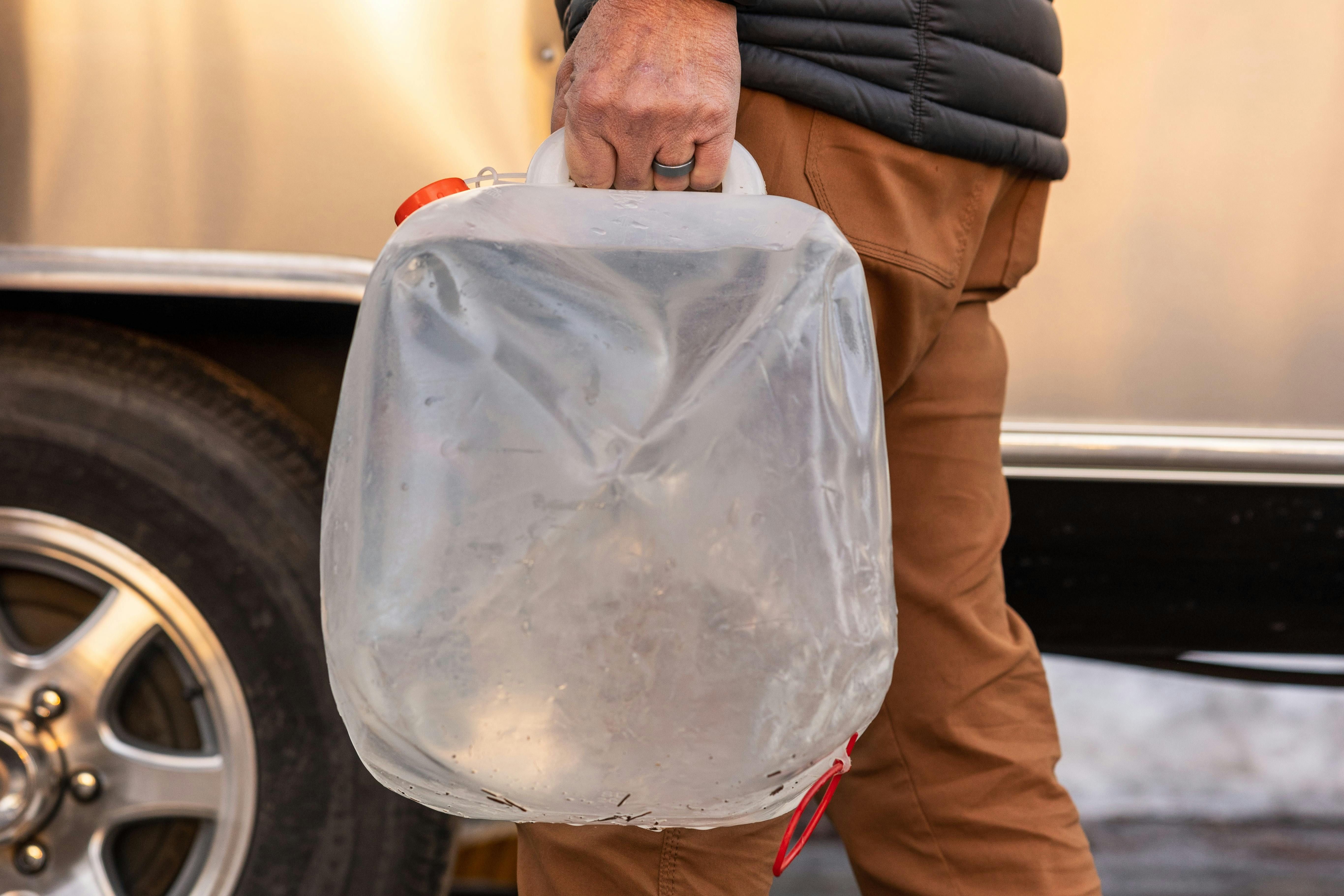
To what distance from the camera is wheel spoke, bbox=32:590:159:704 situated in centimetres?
119

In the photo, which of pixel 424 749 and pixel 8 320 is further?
pixel 8 320

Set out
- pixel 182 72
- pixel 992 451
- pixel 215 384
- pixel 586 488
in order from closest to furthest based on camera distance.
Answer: pixel 586 488
pixel 992 451
pixel 182 72
pixel 215 384

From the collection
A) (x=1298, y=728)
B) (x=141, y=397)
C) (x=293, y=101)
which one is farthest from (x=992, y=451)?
(x=1298, y=728)

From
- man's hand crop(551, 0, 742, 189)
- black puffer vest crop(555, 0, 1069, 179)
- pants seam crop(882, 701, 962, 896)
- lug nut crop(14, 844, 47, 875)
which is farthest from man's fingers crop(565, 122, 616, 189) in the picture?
lug nut crop(14, 844, 47, 875)

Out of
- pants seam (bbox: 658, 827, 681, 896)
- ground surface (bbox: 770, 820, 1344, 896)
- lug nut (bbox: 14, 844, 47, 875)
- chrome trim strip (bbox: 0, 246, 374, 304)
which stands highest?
chrome trim strip (bbox: 0, 246, 374, 304)

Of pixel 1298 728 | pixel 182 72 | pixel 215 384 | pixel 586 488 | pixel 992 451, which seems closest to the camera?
pixel 586 488

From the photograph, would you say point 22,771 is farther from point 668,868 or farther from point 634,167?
point 634,167

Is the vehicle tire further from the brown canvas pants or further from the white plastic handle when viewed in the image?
the white plastic handle

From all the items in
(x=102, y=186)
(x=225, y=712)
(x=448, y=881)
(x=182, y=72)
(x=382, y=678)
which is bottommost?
(x=448, y=881)

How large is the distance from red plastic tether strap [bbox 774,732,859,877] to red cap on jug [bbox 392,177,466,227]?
494mm

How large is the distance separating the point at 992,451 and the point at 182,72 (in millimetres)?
962

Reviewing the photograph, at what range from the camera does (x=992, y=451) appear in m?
0.97

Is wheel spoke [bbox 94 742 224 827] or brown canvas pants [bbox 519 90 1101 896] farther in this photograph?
wheel spoke [bbox 94 742 224 827]

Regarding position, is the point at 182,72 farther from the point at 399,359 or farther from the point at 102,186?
the point at 399,359
